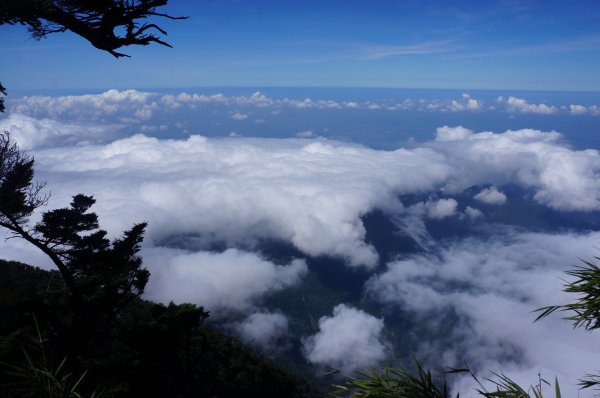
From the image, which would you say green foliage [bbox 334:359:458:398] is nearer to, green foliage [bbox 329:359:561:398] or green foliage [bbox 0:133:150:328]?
green foliage [bbox 329:359:561:398]

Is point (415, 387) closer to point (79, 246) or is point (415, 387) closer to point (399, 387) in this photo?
point (399, 387)

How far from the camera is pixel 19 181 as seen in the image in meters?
11.5

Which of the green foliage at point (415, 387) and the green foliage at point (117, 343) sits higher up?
the green foliage at point (415, 387)

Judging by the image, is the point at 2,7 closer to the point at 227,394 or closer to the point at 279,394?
the point at 227,394

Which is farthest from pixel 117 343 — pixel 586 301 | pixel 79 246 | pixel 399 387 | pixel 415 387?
pixel 586 301

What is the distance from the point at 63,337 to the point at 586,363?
827 ft

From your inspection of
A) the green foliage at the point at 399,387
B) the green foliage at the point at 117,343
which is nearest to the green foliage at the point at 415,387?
the green foliage at the point at 399,387

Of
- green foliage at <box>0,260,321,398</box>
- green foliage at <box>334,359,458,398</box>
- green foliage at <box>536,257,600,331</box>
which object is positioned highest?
green foliage at <box>536,257,600,331</box>

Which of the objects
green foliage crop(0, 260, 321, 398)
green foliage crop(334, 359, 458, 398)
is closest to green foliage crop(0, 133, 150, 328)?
green foliage crop(0, 260, 321, 398)

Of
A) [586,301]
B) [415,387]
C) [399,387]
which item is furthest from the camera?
[586,301]

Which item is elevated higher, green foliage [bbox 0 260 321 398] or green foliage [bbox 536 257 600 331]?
green foliage [bbox 536 257 600 331]

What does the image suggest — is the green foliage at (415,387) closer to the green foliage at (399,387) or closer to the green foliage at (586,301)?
the green foliage at (399,387)

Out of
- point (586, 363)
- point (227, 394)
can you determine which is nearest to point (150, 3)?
point (227, 394)

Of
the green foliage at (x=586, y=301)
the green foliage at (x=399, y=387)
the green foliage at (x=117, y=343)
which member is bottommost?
the green foliage at (x=117, y=343)
